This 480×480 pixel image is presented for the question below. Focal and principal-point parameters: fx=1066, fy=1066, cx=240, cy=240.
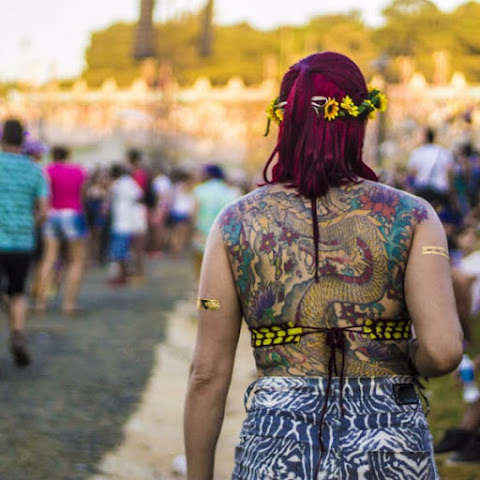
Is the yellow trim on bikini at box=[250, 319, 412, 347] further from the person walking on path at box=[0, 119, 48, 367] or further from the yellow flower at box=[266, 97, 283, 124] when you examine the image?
the person walking on path at box=[0, 119, 48, 367]

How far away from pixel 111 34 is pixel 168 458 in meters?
147

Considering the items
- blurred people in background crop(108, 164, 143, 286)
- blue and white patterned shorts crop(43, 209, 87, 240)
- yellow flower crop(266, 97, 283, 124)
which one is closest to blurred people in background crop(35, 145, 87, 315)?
blue and white patterned shorts crop(43, 209, 87, 240)

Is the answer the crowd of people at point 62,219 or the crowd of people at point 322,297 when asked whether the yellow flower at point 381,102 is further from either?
the crowd of people at point 62,219

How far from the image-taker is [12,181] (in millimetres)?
7500

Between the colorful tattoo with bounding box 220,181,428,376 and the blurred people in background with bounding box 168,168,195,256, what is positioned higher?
the colorful tattoo with bounding box 220,181,428,376

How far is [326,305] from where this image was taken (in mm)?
2279

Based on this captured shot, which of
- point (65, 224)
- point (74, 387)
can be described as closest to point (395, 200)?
point (74, 387)

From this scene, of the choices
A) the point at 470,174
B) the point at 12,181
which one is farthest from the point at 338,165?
the point at 470,174

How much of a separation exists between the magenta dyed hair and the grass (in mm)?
3054

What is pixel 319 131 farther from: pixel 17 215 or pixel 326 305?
pixel 17 215

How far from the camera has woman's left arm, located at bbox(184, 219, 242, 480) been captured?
2367mm

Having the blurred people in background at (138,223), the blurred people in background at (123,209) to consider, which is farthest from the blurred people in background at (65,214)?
the blurred people in background at (138,223)

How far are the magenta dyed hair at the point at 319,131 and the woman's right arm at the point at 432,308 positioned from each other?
242 mm

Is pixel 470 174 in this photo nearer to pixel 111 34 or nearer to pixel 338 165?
pixel 338 165
